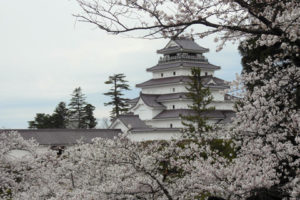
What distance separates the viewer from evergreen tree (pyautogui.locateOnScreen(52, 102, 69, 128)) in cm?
5681

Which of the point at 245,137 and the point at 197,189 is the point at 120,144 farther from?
the point at 245,137

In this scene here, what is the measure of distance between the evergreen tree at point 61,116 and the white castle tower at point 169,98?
15914 millimetres

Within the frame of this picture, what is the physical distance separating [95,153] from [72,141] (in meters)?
26.5

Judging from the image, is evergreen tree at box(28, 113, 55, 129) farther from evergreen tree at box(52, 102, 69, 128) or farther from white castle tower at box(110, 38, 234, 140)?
white castle tower at box(110, 38, 234, 140)

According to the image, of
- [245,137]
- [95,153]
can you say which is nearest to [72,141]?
[95,153]

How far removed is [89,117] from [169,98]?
20441mm

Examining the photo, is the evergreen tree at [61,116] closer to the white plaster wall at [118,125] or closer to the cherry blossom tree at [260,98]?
the white plaster wall at [118,125]

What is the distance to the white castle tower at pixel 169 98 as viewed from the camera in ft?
130

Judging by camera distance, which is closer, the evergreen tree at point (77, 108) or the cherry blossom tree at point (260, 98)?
the cherry blossom tree at point (260, 98)

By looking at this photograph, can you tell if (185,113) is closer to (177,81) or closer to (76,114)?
(177,81)

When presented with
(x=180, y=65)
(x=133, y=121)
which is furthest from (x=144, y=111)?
(x=180, y=65)

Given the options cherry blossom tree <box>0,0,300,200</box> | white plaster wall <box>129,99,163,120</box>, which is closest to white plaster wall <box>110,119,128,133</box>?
white plaster wall <box>129,99,163,120</box>

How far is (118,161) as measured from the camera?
324 inches

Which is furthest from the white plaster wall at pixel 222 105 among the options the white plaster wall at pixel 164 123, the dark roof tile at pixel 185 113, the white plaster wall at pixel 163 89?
the white plaster wall at pixel 164 123
